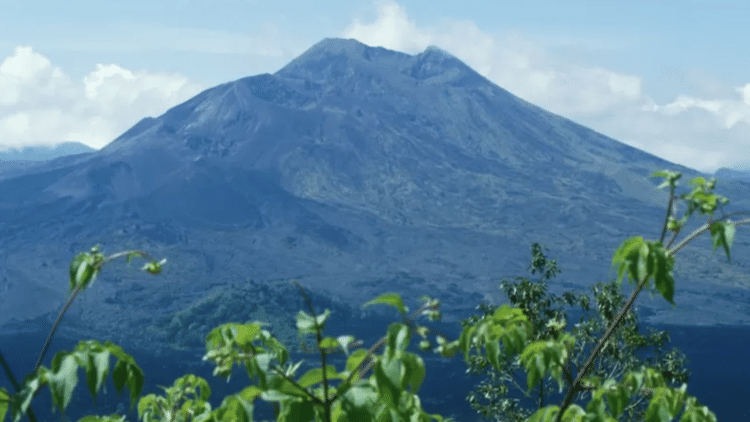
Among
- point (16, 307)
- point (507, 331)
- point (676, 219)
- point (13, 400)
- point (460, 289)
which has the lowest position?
point (16, 307)

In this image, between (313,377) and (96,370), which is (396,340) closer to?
(313,377)

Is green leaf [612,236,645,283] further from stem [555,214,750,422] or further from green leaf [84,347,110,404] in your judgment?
green leaf [84,347,110,404]

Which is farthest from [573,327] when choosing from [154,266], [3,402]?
[3,402]

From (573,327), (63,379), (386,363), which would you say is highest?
(386,363)

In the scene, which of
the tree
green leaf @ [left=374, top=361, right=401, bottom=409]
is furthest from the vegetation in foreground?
the tree

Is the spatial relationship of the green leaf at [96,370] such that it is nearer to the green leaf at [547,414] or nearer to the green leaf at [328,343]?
the green leaf at [328,343]

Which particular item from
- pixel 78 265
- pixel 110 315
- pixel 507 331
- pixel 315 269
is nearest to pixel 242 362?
pixel 78 265

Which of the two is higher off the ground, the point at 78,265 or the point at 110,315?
the point at 78,265

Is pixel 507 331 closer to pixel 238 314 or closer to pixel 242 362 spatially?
pixel 242 362
